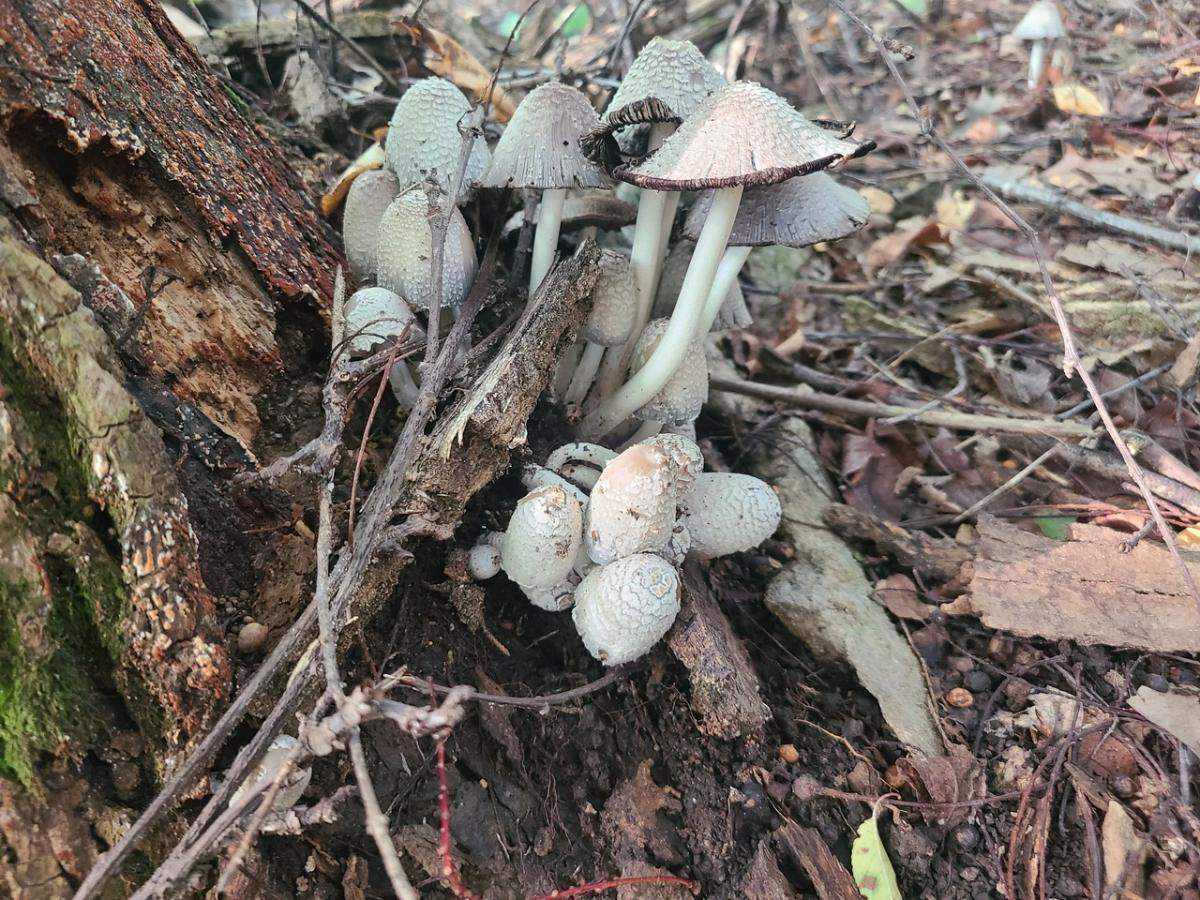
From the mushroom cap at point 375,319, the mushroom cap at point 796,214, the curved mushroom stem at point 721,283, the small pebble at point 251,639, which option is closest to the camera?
the small pebble at point 251,639

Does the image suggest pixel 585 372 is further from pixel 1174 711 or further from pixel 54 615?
pixel 1174 711

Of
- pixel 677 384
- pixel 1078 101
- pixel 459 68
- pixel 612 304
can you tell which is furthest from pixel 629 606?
pixel 1078 101

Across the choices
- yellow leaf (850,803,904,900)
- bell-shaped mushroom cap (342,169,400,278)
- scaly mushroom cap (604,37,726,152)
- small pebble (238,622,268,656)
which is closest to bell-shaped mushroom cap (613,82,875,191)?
scaly mushroom cap (604,37,726,152)

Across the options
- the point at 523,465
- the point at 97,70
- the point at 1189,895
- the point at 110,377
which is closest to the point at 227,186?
the point at 97,70

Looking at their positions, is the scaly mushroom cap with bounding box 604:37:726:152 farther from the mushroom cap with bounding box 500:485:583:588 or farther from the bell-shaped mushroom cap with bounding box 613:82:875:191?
the mushroom cap with bounding box 500:485:583:588

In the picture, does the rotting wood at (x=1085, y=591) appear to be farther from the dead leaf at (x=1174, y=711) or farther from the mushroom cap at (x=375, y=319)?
the mushroom cap at (x=375, y=319)

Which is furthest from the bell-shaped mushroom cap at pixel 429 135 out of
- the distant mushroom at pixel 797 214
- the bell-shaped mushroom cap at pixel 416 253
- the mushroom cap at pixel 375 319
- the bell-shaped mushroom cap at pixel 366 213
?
the distant mushroom at pixel 797 214
